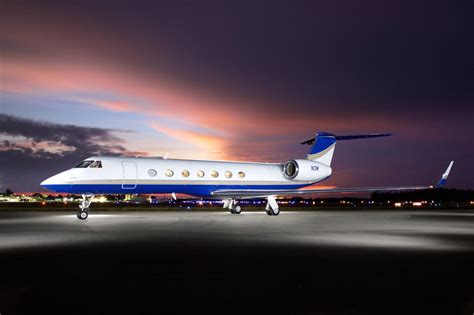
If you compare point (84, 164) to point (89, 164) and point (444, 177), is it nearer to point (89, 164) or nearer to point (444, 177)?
point (89, 164)

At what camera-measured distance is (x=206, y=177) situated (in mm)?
31391

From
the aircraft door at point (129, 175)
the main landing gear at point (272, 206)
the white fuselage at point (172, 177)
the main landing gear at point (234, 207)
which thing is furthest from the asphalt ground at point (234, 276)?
the main landing gear at point (234, 207)

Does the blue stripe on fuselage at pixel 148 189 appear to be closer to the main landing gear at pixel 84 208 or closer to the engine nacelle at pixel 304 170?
the main landing gear at pixel 84 208

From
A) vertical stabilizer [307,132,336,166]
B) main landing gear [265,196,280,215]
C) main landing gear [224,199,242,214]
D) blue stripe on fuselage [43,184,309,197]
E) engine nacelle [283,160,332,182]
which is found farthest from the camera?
vertical stabilizer [307,132,336,166]

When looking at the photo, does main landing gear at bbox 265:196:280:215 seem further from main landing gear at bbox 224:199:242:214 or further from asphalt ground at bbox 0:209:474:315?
asphalt ground at bbox 0:209:474:315

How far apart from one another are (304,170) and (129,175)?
497 inches

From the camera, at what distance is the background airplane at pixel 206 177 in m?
26.2

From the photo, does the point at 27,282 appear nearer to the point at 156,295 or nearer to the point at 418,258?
the point at 156,295

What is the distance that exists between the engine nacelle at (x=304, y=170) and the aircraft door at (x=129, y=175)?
459 inches

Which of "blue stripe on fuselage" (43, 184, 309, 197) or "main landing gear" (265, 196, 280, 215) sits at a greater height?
"blue stripe on fuselage" (43, 184, 309, 197)

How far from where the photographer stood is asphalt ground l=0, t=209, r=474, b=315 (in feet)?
21.1

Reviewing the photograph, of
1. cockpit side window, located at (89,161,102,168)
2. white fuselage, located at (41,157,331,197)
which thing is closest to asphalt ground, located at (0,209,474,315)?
white fuselage, located at (41,157,331,197)

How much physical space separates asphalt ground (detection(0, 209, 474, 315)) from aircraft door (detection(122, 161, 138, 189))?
522 inches

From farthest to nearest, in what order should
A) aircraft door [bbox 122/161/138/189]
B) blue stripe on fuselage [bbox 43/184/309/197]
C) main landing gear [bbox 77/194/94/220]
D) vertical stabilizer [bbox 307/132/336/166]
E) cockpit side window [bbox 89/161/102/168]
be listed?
vertical stabilizer [bbox 307/132/336/166] < aircraft door [bbox 122/161/138/189] < cockpit side window [bbox 89/161/102/168] < blue stripe on fuselage [bbox 43/184/309/197] < main landing gear [bbox 77/194/94/220]
